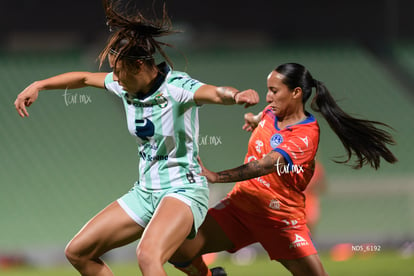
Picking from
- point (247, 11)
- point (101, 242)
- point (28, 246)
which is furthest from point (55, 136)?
point (101, 242)

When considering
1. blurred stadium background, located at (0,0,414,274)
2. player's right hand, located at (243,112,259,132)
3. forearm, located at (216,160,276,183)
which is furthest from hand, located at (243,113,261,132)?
blurred stadium background, located at (0,0,414,274)

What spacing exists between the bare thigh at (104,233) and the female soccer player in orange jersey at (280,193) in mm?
583

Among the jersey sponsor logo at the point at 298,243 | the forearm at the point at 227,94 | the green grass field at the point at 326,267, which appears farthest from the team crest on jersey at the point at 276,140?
the green grass field at the point at 326,267

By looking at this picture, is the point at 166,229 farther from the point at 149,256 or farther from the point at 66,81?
the point at 66,81

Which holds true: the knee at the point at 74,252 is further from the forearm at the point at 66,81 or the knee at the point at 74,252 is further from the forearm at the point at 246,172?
the forearm at the point at 66,81

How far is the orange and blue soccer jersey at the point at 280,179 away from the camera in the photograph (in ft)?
17.6

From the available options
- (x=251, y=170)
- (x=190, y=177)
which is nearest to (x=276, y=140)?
(x=251, y=170)

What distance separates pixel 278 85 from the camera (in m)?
5.38

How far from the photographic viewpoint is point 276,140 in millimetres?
5445

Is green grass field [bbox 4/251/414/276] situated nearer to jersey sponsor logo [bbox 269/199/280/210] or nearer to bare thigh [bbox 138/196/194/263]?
jersey sponsor logo [bbox 269/199/280/210]

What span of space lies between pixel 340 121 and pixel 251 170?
3.28 ft

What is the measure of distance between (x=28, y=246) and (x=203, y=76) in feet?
18.0

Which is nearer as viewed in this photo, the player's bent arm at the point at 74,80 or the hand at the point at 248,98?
the hand at the point at 248,98

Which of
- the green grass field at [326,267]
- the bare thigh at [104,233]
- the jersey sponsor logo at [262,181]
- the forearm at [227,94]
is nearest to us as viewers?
the forearm at [227,94]
